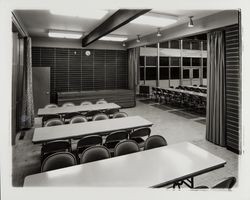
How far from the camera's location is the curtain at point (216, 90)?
16.5 ft

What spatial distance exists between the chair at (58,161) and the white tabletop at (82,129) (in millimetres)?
932

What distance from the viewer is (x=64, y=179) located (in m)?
2.34

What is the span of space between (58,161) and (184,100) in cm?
814

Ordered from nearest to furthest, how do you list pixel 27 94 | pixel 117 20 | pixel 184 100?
pixel 117 20, pixel 27 94, pixel 184 100

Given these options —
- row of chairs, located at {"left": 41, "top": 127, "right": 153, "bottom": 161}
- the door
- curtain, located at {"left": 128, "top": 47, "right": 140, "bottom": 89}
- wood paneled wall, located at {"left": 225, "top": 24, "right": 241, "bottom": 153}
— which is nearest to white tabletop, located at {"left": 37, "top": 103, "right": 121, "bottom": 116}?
row of chairs, located at {"left": 41, "top": 127, "right": 153, "bottom": 161}

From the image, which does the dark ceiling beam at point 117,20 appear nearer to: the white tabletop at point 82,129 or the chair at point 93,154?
the white tabletop at point 82,129

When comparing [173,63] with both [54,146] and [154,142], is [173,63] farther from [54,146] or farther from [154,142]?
[54,146]

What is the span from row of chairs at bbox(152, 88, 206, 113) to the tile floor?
0.71 m

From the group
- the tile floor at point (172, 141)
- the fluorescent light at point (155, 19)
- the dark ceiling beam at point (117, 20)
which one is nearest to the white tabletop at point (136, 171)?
the tile floor at point (172, 141)

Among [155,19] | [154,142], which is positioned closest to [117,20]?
[155,19]

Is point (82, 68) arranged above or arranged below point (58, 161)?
above

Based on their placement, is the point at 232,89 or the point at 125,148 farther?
the point at 232,89

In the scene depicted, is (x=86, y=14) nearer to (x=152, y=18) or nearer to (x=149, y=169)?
(x=152, y=18)

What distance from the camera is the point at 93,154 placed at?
119 inches
